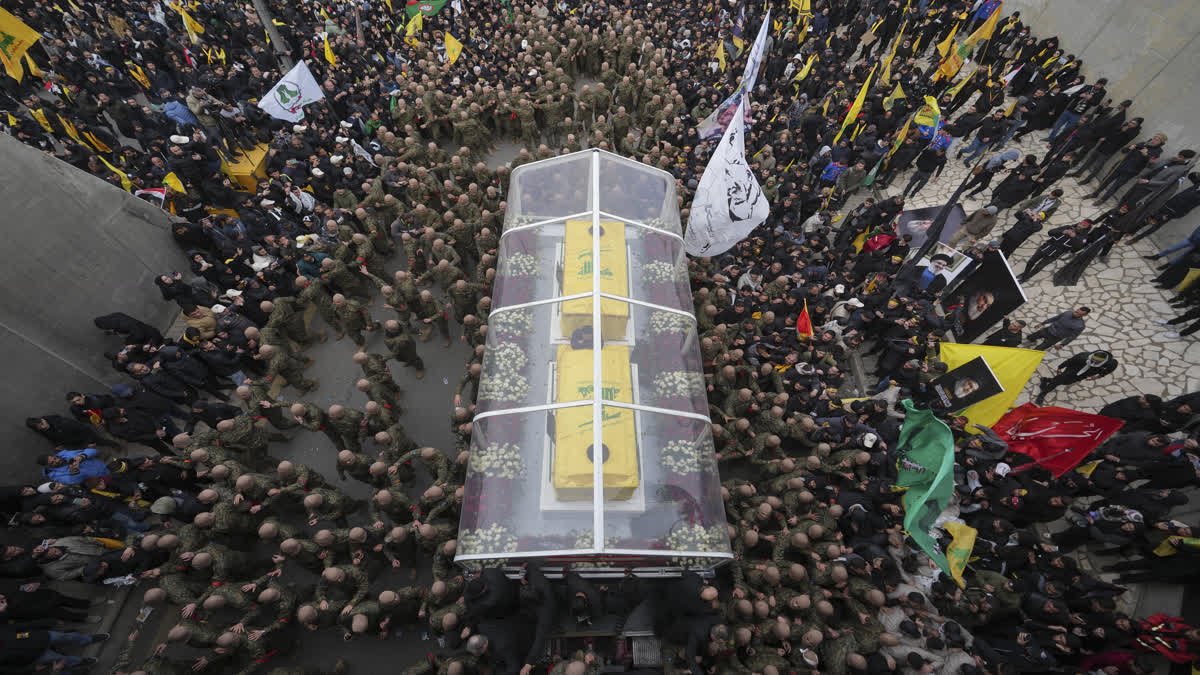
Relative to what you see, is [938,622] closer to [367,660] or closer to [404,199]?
[367,660]

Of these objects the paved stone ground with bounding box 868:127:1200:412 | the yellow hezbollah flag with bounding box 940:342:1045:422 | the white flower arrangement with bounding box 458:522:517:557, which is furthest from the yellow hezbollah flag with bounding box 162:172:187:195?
the paved stone ground with bounding box 868:127:1200:412

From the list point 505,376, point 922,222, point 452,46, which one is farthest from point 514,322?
point 452,46

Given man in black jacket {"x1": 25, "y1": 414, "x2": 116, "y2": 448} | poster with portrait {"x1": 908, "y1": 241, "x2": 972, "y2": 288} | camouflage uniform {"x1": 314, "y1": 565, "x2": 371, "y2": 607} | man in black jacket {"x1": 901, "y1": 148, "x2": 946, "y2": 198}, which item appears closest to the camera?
camouflage uniform {"x1": 314, "y1": 565, "x2": 371, "y2": 607}

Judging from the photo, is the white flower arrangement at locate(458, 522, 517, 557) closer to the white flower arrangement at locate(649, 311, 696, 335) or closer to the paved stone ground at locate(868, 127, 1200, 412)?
the white flower arrangement at locate(649, 311, 696, 335)

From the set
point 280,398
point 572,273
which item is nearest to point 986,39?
point 572,273

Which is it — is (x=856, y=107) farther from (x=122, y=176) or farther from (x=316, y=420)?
(x=122, y=176)

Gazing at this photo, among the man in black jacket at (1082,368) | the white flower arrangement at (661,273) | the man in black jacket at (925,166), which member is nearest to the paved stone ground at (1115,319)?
the man in black jacket at (1082,368)
